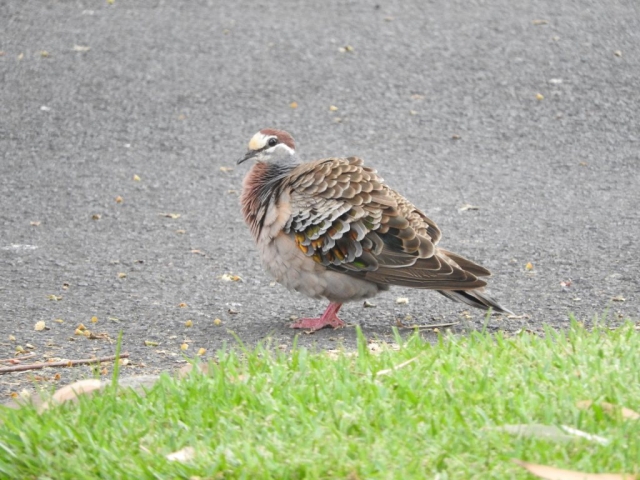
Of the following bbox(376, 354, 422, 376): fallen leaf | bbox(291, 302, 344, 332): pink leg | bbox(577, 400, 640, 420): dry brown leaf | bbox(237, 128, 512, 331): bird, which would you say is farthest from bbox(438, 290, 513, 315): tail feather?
bbox(577, 400, 640, 420): dry brown leaf

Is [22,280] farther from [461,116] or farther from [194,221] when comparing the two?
[461,116]

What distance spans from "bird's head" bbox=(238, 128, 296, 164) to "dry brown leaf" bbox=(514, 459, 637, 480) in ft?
10.2

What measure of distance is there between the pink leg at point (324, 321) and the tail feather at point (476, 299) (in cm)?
61

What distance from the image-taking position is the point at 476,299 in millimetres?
5301

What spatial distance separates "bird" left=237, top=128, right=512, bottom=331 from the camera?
5.28 metres

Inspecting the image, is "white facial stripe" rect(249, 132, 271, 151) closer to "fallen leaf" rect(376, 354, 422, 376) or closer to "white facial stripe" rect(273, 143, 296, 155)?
"white facial stripe" rect(273, 143, 296, 155)

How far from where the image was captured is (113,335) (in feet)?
17.5

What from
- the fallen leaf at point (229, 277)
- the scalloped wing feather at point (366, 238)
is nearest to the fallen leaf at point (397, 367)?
the scalloped wing feather at point (366, 238)

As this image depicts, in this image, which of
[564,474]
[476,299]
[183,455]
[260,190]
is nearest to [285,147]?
[260,190]

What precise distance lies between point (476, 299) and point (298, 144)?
143 inches

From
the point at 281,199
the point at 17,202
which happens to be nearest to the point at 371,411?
the point at 281,199

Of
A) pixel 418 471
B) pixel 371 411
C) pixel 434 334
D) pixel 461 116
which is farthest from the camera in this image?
pixel 461 116

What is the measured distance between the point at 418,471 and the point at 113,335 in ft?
8.39

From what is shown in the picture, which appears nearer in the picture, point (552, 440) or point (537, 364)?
point (552, 440)
